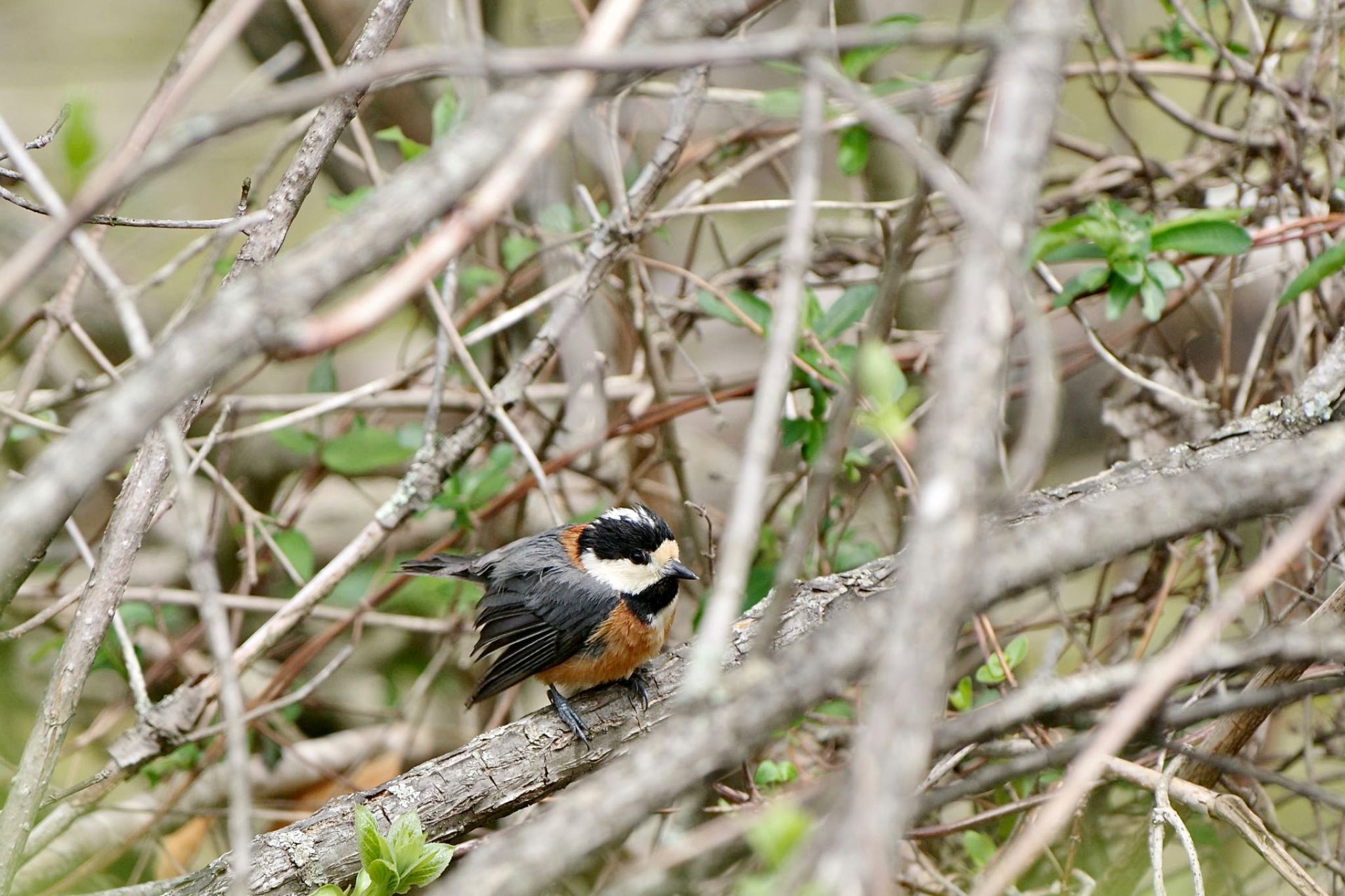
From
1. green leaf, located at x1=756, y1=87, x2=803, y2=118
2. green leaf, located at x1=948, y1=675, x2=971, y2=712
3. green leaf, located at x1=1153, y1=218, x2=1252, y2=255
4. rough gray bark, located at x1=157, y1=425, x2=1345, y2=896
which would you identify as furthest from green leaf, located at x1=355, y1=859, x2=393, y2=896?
green leaf, located at x1=1153, y1=218, x2=1252, y2=255

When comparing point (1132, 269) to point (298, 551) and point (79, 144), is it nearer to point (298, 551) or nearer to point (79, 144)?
point (79, 144)

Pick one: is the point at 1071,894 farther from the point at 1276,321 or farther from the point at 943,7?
the point at 943,7

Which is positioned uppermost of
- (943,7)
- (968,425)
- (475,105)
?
(943,7)

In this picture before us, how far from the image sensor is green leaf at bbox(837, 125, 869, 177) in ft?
10.3

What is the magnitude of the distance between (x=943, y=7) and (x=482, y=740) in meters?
5.68

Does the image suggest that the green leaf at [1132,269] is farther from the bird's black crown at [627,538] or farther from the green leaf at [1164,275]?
the bird's black crown at [627,538]

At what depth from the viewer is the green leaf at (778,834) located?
1.05 metres

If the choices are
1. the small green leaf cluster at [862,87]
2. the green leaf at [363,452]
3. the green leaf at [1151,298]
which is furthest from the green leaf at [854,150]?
the green leaf at [363,452]

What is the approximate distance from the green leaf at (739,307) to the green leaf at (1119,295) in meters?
0.90

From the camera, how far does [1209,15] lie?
3.20 meters

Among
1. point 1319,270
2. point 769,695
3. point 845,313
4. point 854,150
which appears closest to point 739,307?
point 845,313

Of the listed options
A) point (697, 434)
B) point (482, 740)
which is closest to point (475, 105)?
point (482, 740)

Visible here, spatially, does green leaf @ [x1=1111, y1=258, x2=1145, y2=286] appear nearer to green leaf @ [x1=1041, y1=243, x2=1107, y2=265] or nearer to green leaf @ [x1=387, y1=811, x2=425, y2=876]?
green leaf @ [x1=1041, y1=243, x2=1107, y2=265]

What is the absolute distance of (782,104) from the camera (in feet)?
9.48
